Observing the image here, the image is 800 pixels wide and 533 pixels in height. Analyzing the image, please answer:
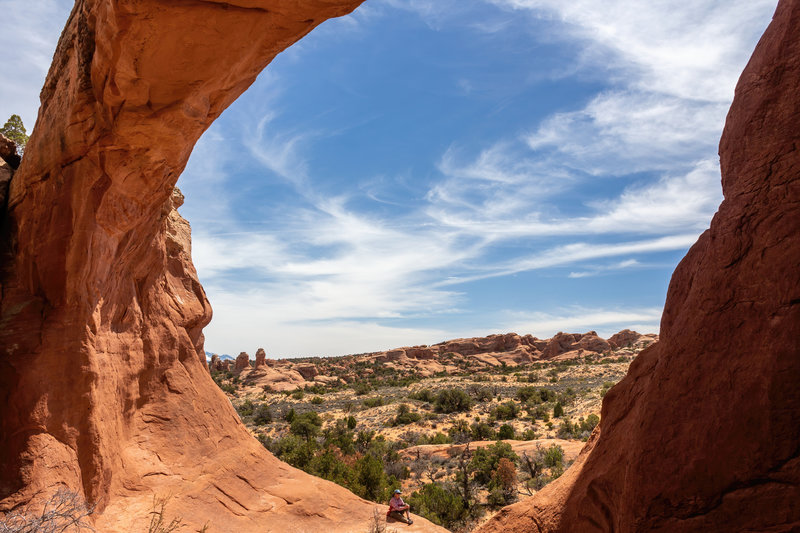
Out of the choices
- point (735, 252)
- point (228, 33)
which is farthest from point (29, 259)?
point (735, 252)

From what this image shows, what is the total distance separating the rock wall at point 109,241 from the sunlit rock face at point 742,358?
4.84 m

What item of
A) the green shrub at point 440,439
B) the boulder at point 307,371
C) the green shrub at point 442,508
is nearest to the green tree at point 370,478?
the green shrub at point 442,508

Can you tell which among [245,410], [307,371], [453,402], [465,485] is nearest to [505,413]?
[453,402]

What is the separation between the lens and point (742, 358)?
370 cm

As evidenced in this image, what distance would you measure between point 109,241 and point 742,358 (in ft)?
29.5

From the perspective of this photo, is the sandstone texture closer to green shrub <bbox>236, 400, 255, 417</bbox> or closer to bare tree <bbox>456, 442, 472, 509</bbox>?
green shrub <bbox>236, 400, 255, 417</bbox>

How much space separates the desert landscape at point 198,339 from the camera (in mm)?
3695

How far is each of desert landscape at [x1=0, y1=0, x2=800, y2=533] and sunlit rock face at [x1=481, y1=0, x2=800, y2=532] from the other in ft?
0.06

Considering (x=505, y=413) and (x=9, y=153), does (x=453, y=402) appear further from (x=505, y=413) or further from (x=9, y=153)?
(x=9, y=153)

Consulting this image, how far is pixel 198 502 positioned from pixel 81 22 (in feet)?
29.1

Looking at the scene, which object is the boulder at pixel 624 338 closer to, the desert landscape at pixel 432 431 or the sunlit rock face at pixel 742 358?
the desert landscape at pixel 432 431

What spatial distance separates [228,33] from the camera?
549 centimetres

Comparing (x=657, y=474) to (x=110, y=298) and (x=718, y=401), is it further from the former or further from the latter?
(x=110, y=298)

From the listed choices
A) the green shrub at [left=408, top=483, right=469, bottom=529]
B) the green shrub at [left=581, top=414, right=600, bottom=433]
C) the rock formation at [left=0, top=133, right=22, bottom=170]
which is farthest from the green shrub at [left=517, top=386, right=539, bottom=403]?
the rock formation at [left=0, top=133, right=22, bottom=170]
